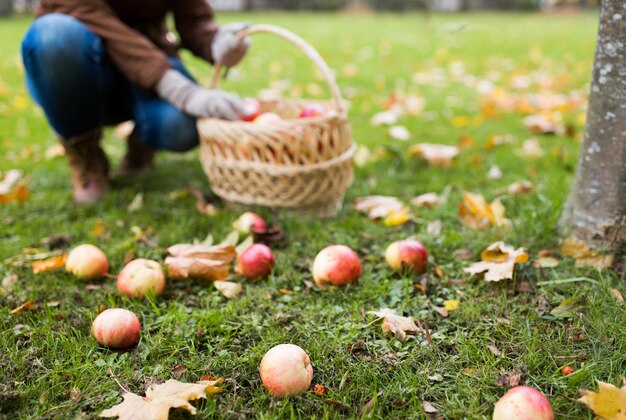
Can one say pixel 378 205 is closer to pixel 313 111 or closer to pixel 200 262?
pixel 313 111

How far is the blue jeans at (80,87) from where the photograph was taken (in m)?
2.25

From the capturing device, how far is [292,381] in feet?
4.25

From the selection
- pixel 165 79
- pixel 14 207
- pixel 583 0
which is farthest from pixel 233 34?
pixel 583 0

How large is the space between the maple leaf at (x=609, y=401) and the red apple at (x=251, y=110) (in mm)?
1612

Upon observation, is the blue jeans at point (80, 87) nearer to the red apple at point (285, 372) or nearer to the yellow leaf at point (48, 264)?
the yellow leaf at point (48, 264)

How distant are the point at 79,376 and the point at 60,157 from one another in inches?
84.8

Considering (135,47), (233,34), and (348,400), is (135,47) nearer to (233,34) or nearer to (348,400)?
(233,34)

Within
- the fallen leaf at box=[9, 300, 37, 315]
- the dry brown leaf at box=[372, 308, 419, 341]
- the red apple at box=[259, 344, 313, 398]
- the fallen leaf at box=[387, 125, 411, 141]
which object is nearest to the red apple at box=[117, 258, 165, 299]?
the fallen leaf at box=[9, 300, 37, 315]

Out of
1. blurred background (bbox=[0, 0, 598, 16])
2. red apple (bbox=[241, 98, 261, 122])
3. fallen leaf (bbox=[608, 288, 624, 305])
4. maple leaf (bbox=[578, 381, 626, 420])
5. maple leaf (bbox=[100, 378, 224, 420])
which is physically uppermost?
red apple (bbox=[241, 98, 261, 122])

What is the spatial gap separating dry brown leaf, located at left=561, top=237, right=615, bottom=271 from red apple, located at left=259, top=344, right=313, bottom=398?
101cm

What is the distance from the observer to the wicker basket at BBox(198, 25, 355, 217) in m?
2.12

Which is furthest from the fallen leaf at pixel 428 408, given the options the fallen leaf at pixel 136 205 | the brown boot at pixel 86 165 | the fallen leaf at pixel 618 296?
the brown boot at pixel 86 165

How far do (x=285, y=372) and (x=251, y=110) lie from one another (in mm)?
1479

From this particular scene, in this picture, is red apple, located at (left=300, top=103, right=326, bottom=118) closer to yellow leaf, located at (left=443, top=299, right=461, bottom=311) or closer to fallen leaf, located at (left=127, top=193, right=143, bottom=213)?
fallen leaf, located at (left=127, top=193, right=143, bottom=213)
